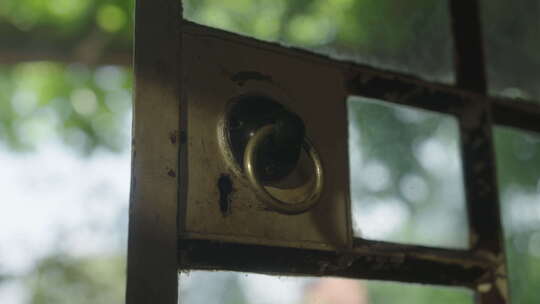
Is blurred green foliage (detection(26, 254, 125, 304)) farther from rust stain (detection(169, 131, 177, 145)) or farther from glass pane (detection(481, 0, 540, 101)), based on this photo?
rust stain (detection(169, 131, 177, 145))

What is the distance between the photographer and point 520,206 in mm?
1010

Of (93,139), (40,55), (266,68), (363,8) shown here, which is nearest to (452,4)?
(363,8)

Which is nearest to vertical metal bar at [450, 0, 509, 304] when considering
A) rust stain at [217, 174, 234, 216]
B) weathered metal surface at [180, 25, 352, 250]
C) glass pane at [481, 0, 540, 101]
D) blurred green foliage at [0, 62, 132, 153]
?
glass pane at [481, 0, 540, 101]

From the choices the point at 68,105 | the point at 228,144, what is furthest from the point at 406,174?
the point at 68,105

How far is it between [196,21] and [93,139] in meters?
3.48

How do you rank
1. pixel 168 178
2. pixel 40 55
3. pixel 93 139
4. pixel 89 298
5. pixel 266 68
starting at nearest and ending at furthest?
pixel 168 178, pixel 266 68, pixel 40 55, pixel 93 139, pixel 89 298

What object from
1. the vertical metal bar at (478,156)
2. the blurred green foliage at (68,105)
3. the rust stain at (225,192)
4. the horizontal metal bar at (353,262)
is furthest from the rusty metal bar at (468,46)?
the blurred green foliage at (68,105)

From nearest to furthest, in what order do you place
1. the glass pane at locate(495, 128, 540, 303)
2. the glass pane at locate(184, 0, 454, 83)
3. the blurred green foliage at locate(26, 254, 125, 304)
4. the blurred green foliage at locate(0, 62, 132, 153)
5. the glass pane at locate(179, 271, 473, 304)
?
the glass pane at locate(179, 271, 473, 304) → the glass pane at locate(184, 0, 454, 83) → the glass pane at locate(495, 128, 540, 303) → the blurred green foliage at locate(0, 62, 132, 153) → the blurred green foliage at locate(26, 254, 125, 304)

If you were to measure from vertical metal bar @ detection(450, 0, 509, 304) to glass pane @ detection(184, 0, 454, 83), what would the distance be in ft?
0.08

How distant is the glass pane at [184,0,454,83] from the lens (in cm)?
80

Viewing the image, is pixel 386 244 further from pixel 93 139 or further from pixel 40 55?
pixel 93 139

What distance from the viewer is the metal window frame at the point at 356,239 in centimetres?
57

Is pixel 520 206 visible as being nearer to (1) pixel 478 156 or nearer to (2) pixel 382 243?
(1) pixel 478 156

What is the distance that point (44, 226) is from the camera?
199 inches
